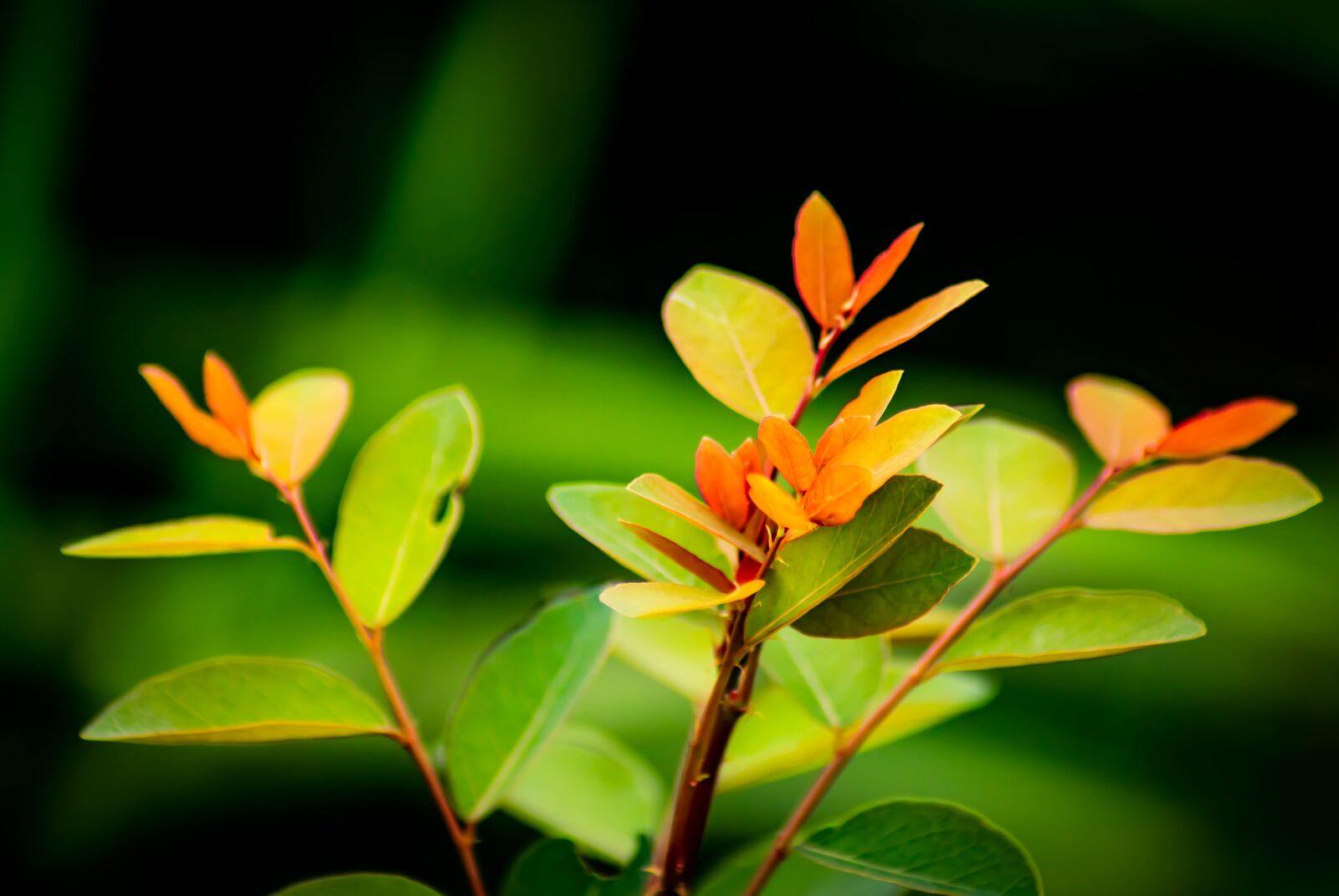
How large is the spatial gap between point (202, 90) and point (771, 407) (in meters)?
1.08

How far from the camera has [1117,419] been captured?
309 mm

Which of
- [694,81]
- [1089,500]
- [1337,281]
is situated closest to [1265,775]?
[1337,281]

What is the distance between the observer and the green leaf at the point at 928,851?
250 mm

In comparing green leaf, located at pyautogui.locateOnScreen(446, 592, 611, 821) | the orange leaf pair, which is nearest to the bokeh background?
green leaf, located at pyautogui.locateOnScreen(446, 592, 611, 821)

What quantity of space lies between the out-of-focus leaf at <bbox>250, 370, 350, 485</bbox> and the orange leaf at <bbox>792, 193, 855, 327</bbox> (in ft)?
0.46

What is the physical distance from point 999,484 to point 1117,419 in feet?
0.15

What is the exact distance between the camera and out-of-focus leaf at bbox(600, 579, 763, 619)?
200mm

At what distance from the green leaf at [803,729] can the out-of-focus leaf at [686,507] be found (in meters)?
0.13

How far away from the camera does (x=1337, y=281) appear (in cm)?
115

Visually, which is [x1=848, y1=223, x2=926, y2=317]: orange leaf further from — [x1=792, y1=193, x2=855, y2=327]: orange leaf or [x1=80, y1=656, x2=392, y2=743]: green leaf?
[x1=80, y1=656, x2=392, y2=743]: green leaf

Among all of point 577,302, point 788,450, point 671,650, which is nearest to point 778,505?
point 788,450

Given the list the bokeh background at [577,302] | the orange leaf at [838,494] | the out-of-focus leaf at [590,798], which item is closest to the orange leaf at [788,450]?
the orange leaf at [838,494]

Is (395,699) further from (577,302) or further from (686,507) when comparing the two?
(577,302)

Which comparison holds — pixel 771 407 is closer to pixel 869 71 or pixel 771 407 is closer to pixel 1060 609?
pixel 1060 609
